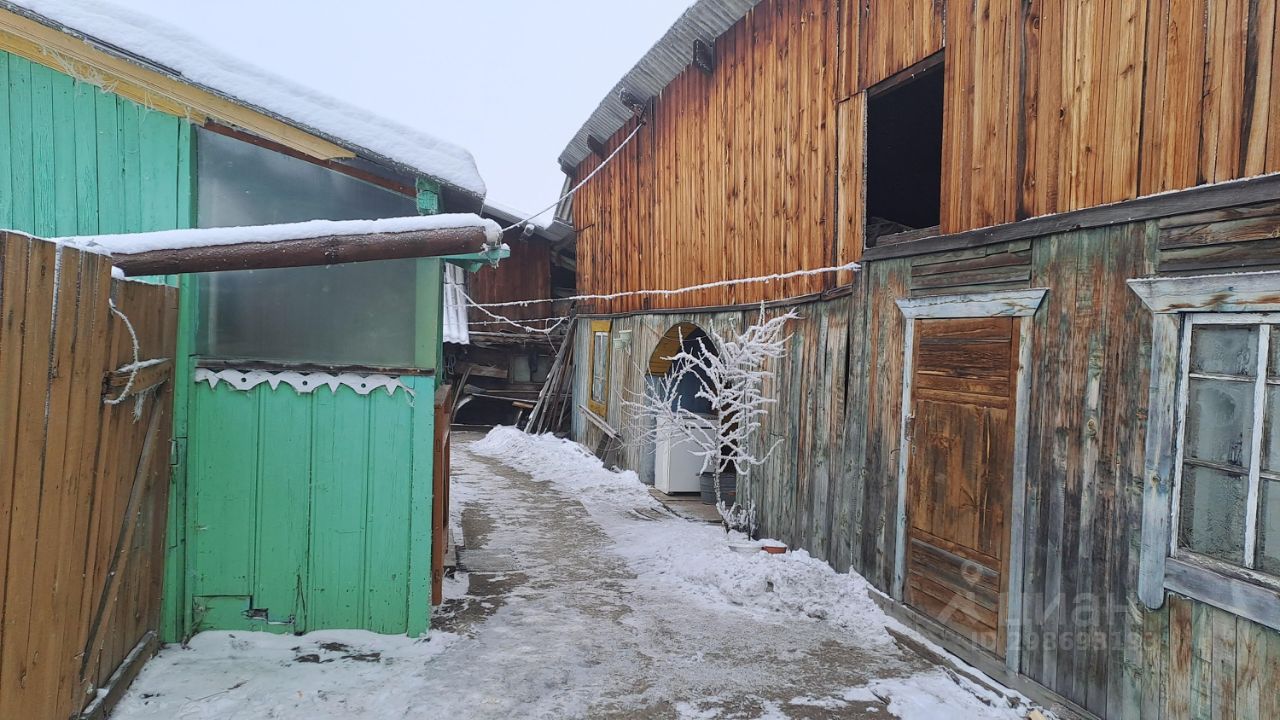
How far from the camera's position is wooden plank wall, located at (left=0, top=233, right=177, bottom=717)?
2961 millimetres

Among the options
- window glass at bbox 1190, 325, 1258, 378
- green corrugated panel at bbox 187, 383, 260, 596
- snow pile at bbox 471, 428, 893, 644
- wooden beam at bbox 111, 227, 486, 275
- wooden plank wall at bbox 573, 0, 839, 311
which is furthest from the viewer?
wooden plank wall at bbox 573, 0, 839, 311

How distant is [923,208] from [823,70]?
4.66 metres

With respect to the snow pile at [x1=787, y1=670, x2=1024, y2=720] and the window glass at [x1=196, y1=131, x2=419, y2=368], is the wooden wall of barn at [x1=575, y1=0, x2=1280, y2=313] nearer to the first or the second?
the snow pile at [x1=787, y1=670, x2=1024, y2=720]

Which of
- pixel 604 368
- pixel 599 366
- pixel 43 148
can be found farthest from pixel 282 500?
pixel 599 366

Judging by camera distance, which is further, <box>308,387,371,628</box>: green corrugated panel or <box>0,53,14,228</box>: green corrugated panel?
<box>308,387,371,628</box>: green corrugated panel

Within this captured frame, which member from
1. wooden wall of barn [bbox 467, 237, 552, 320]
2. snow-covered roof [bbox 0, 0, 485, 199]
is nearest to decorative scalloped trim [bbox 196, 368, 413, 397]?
snow-covered roof [bbox 0, 0, 485, 199]

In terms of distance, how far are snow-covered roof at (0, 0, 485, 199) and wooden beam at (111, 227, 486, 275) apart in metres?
0.82

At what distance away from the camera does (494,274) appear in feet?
62.1

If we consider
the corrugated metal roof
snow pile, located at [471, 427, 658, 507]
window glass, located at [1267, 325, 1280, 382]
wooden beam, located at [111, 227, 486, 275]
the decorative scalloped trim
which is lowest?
snow pile, located at [471, 427, 658, 507]

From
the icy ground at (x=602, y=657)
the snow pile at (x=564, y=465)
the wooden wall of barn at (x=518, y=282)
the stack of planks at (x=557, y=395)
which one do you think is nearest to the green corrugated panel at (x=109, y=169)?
the icy ground at (x=602, y=657)

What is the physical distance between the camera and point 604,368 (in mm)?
14539

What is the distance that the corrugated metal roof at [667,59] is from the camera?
9547 mm

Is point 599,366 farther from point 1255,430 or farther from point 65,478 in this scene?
point 1255,430

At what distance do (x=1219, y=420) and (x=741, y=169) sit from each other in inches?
256
